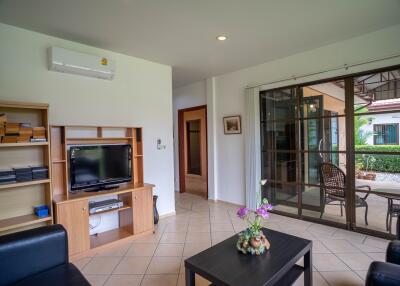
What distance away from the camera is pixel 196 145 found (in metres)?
6.09

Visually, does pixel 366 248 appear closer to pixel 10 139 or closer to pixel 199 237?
pixel 199 237

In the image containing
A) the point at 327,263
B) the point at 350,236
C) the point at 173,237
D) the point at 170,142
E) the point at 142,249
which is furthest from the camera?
the point at 170,142

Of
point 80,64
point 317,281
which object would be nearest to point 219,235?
point 317,281

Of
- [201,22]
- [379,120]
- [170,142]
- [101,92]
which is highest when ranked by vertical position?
[201,22]

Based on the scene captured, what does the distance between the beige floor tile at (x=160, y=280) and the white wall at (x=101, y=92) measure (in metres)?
1.65

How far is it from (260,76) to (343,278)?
118 inches

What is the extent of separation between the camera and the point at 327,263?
7.69 ft

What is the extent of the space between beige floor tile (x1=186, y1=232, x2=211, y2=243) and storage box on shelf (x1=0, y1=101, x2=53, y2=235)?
1.59 m

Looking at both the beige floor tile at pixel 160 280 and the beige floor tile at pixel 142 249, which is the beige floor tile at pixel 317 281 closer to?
the beige floor tile at pixel 160 280

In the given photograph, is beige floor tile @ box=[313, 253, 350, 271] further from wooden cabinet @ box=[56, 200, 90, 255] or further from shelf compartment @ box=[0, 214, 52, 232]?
shelf compartment @ box=[0, 214, 52, 232]

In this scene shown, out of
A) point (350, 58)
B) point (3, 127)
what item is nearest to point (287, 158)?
point (350, 58)

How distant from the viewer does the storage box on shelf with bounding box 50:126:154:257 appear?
2500 mm

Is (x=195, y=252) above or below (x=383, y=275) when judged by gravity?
below

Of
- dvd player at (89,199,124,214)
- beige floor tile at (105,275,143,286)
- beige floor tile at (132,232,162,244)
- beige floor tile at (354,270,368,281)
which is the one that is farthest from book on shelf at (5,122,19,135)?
beige floor tile at (354,270,368,281)
